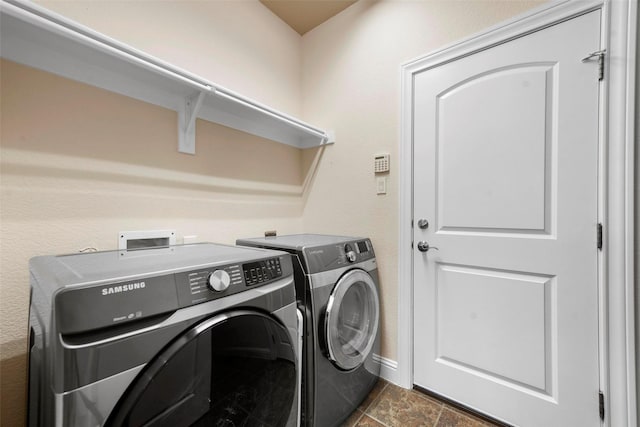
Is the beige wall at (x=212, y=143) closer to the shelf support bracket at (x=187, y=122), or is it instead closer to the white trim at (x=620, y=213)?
the shelf support bracket at (x=187, y=122)

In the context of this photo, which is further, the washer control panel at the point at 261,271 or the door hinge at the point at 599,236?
the door hinge at the point at 599,236

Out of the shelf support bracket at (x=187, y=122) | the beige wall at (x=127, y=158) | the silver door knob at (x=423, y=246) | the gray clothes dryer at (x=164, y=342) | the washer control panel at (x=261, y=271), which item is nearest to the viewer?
the gray clothes dryer at (x=164, y=342)

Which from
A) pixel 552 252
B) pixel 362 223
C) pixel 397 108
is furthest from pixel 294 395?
→ pixel 397 108

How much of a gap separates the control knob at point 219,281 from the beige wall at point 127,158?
786mm

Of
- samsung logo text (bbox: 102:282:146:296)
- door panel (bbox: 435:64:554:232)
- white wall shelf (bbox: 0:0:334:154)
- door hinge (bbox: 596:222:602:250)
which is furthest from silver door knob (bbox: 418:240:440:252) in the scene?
samsung logo text (bbox: 102:282:146:296)

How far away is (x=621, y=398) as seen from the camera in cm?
107

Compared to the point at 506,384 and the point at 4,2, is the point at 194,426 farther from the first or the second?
the point at 506,384

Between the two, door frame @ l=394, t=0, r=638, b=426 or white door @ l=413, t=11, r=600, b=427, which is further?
white door @ l=413, t=11, r=600, b=427

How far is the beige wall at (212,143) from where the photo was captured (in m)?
1.00

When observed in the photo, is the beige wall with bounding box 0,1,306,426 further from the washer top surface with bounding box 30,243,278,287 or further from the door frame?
the door frame

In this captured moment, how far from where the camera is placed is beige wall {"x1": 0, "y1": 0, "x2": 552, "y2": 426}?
100 centimetres

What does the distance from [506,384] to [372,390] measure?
716 mm

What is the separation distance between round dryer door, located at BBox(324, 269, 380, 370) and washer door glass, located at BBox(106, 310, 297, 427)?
1.08 feet

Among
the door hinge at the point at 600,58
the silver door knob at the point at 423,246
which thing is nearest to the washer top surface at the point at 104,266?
the silver door knob at the point at 423,246
